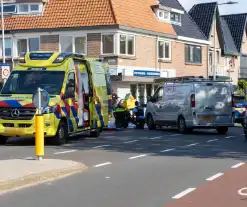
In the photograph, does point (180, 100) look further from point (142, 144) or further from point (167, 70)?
point (167, 70)

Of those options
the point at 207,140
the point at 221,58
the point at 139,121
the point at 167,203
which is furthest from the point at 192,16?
the point at 167,203

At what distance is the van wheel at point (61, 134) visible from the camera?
58.2 ft

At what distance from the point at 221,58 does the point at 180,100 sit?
1194 inches

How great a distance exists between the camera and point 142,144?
60.6ft

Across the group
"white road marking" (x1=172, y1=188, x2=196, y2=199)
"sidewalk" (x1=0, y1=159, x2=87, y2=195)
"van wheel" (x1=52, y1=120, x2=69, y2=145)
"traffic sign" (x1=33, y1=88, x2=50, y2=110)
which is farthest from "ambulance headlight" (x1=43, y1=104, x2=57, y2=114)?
"white road marking" (x1=172, y1=188, x2=196, y2=199)

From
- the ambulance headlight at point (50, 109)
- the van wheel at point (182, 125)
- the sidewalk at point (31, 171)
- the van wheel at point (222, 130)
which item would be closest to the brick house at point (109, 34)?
the van wheel at point (182, 125)

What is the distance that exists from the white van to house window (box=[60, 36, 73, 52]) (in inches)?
591

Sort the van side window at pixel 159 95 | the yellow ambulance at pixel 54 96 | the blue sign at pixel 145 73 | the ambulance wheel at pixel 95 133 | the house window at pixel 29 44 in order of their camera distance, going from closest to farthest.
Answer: the yellow ambulance at pixel 54 96
the ambulance wheel at pixel 95 133
the van side window at pixel 159 95
the blue sign at pixel 145 73
the house window at pixel 29 44

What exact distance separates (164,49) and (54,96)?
24.9 meters

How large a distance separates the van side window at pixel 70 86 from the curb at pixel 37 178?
6005 millimetres

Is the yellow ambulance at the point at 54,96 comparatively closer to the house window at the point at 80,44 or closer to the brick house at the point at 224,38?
the house window at the point at 80,44

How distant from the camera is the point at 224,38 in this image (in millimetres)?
54844

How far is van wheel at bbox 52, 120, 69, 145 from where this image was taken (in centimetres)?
1773

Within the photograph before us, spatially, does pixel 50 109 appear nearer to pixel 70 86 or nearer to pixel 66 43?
pixel 70 86
